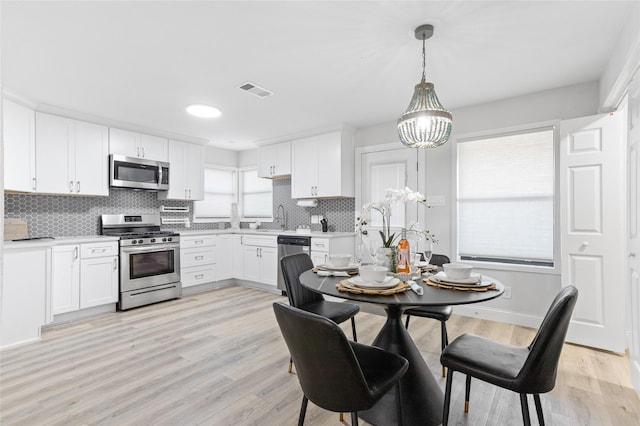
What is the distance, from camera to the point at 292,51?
8.83 ft

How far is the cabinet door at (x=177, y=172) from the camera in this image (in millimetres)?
5109

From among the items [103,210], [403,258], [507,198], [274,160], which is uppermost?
[274,160]

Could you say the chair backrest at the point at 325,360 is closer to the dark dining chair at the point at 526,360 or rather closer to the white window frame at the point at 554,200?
the dark dining chair at the point at 526,360

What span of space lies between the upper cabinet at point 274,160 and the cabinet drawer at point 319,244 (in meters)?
1.28

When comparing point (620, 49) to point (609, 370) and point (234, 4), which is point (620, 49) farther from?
point (234, 4)

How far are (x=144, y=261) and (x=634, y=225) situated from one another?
496 centimetres

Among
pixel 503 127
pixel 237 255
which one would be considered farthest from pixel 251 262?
pixel 503 127

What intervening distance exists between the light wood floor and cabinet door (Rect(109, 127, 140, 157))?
86.4 inches

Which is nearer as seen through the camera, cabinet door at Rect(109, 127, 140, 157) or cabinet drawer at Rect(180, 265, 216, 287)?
cabinet door at Rect(109, 127, 140, 157)

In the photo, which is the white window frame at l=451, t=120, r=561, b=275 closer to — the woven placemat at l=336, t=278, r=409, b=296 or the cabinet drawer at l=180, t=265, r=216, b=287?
the woven placemat at l=336, t=278, r=409, b=296

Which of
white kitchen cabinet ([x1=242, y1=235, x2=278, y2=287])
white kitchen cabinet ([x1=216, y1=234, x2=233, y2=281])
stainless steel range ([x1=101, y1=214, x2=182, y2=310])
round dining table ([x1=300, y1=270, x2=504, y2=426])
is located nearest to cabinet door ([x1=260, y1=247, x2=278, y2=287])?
white kitchen cabinet ([x1=242, y1=235, x2=278, y2=287])

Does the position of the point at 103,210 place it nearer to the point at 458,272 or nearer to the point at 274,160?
the point at 274,160

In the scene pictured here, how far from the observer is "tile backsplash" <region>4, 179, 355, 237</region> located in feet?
13.2

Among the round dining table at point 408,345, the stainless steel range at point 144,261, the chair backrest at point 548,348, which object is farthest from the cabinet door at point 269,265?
the chair backrest at point 548,348
